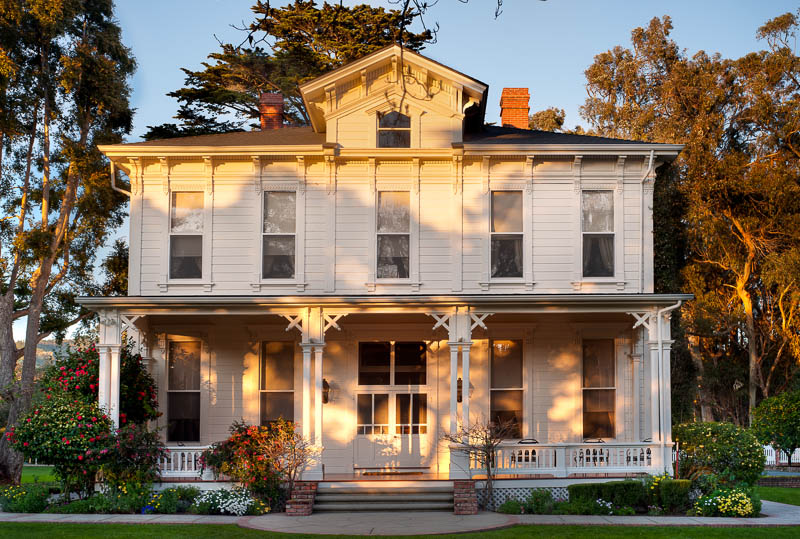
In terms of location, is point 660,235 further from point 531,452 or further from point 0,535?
point 0,535

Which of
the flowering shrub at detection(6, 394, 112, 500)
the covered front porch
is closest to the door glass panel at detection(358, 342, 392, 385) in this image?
the covered front porch

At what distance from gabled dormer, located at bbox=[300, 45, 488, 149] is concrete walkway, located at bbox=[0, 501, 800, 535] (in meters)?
7.94

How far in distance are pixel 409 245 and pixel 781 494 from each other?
10.4 meters

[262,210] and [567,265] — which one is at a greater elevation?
[262,210]

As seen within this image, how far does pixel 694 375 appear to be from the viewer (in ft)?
105

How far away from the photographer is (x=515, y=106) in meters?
21.4

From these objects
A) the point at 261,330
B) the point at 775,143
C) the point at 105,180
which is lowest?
the point at 261,330

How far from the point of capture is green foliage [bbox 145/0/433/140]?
1165 inches

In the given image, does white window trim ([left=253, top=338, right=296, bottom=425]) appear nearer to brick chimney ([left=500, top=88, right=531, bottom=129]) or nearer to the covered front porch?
the covered front porch

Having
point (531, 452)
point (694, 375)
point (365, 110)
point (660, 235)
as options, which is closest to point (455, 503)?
point (531, 452)

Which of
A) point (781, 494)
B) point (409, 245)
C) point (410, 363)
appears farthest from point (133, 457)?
point (781, 494)

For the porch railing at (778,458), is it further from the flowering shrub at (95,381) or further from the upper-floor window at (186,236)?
the flowering shrub at (95,381)

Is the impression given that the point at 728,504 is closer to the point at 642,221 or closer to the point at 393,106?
the point at 642,221

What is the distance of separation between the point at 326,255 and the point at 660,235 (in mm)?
10913
